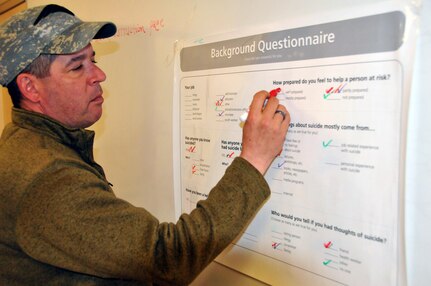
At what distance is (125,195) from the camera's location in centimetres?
128

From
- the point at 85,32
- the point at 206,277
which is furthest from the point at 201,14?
the point at 206,277

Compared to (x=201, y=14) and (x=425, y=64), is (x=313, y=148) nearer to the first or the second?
(x=425, y=64)

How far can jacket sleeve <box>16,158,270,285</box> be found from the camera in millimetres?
620

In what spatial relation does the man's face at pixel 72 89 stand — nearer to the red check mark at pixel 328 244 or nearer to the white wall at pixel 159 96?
the white wall at pixel 159 96

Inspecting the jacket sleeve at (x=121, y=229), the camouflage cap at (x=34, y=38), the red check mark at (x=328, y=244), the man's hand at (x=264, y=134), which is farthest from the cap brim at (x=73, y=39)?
the red check mark at (x=328, y=244)

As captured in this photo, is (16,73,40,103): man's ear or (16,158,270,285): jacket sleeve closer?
(16,158,270,285): jacket sleeve

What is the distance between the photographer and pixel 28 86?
0.83 meters

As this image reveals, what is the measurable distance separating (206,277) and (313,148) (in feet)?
1.87

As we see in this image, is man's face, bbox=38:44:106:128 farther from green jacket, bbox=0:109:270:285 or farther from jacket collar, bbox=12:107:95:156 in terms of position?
green jacket, bbox=0:109:270:285

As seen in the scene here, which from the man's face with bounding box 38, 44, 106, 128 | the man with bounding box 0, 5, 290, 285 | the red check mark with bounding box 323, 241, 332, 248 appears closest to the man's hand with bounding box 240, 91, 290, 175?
the man with bounding box 0, 5, 290, 285

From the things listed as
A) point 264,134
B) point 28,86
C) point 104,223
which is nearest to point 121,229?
point 104,223

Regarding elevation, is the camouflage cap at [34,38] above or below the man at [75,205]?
above

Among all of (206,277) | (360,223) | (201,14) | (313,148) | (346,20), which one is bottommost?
(206,277)

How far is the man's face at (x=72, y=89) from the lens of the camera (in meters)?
0.81
